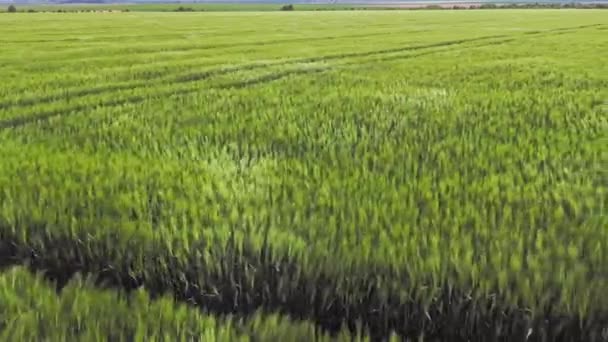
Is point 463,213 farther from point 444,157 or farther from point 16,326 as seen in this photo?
point 16,326

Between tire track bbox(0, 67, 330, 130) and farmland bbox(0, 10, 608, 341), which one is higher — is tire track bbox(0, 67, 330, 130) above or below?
below

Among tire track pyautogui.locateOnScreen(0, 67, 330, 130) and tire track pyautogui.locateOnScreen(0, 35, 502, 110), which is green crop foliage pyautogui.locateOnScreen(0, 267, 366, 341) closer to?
tire track pyautogui.locateOnScreen(0, 67, 330, 130)

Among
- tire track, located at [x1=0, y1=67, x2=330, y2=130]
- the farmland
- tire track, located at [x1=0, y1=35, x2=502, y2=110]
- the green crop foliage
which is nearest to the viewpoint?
the green crop foliage

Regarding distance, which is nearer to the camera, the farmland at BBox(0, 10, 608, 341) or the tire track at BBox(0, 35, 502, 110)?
the farmland at BBox(0, 10, 608, 341)

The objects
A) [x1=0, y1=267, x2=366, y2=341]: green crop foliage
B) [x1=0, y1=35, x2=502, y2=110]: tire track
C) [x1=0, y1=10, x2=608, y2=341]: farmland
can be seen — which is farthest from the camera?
[x1=0, y1=35, x2=502, y2=110]: tire track

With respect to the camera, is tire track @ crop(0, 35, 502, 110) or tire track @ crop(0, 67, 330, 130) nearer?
tire track @ crop(0, 67, 330, 130)

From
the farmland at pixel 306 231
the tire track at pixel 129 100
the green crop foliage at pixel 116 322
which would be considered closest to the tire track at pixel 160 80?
the tire track at pixel 129 100

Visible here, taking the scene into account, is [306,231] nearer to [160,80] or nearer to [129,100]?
[129,100]

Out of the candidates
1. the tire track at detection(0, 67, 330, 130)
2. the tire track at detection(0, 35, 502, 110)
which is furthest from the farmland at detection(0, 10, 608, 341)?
the tire track at detection(0, 35, 502, 110)

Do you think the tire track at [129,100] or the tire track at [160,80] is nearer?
the tire track at [129,100]

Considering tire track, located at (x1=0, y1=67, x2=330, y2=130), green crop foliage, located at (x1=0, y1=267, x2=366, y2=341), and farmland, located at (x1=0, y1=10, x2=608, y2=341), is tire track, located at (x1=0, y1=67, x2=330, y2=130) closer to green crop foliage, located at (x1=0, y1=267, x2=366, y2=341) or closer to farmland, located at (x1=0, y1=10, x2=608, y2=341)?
farmland, located at (x1=0, y1=10, x2=608, y2=341)

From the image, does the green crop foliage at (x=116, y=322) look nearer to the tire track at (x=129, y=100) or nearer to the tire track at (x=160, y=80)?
the tire track at (x=129, y=100)

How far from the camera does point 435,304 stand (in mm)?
2422

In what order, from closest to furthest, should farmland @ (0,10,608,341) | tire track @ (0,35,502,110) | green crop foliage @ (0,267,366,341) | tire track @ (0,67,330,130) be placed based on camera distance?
green crop foliage @ (0,267,366,341)
farmland @ (0,10,608,341)
tire track @ (0,67,330,130)
tire track @ (0,35,502,110)
